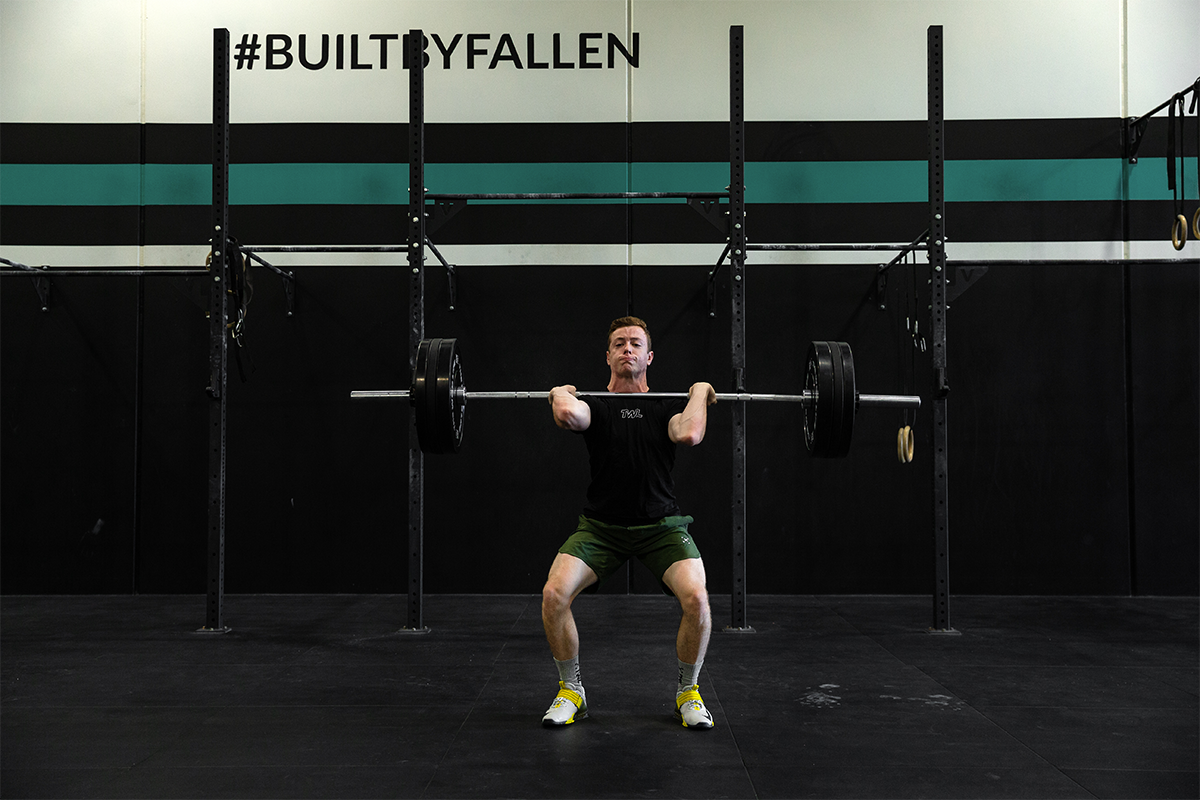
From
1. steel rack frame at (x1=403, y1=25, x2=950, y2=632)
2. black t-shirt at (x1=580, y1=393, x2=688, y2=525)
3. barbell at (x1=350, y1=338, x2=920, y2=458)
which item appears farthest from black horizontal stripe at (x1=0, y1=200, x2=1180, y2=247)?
black t-shirt at (x1=580, y1=393, x2=688, y2=525)

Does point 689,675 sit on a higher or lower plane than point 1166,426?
lower

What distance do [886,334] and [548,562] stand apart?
2354mm

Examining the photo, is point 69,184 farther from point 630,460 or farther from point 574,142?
point 630,460

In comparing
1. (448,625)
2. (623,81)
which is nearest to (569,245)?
(623,81)

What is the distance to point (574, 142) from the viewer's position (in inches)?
189

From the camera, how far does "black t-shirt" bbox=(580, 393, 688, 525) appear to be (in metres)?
2.64

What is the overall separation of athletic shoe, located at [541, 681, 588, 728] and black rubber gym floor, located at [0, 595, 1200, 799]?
1.7 inches

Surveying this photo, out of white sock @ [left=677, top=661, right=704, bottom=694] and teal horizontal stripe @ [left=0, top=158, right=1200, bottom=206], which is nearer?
white sock @ [left=677, top=661, right=704, bottom=694]

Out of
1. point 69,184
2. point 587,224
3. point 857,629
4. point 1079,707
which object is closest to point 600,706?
point 1079,707

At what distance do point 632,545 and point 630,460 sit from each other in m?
0.27

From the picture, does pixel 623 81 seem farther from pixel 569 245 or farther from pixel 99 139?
pixel 99 139

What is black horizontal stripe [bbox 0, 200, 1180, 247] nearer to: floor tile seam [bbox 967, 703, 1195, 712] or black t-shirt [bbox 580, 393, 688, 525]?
black t-shirt [bbox 580, 393, 688, 525]

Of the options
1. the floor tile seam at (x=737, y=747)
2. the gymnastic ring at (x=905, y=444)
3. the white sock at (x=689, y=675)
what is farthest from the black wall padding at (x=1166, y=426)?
the white sock at (x=689, y=675)

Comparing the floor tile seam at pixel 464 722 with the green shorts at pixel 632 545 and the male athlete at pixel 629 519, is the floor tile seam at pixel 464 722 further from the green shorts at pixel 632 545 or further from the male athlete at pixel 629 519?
the green shorts at pixel 632 545
